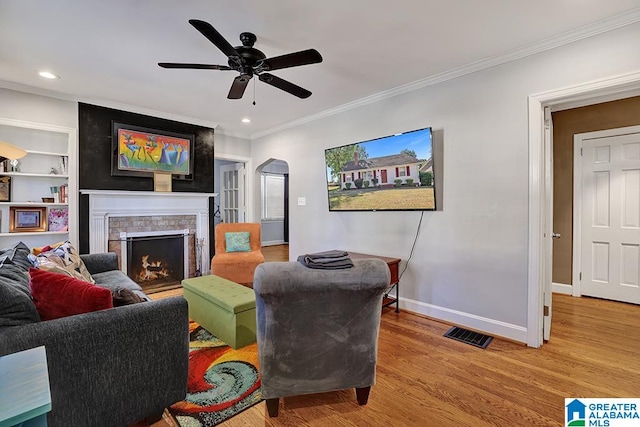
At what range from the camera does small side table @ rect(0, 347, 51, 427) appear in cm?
71

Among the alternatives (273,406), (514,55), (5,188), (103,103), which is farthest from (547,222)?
(5,188)

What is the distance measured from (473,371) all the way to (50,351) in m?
2.53

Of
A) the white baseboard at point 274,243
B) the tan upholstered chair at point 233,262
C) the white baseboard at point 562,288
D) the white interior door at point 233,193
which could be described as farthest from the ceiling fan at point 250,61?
the white baseboard at point 274,243

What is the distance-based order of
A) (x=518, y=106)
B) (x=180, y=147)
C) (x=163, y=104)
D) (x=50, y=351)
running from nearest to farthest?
(x=50, y=351)
(x=518, y=106)
(x=163, y=104)
(x=180, y=147)

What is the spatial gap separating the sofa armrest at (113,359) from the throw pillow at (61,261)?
0.85 metres

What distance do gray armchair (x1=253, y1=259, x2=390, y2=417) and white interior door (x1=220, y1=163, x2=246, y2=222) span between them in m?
4.25

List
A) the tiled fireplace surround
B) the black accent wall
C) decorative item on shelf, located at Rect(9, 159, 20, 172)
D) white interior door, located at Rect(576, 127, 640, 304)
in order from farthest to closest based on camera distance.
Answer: the tiled fireplace surround
the black accent wall
white interior door, located at Rect(576, 127, 640, 304)
decorative item on shelf, located at Rect(9, 159, 20, 172)

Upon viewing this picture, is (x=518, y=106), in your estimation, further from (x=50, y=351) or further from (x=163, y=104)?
(x=163, y=104)

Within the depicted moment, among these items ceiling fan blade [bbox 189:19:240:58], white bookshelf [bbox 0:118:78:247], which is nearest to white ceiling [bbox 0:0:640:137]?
ceiling fan blade [bbox 189:19:240:58]

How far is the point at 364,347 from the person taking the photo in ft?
5.60

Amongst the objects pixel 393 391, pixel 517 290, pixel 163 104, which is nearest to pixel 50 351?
pixel 393 391

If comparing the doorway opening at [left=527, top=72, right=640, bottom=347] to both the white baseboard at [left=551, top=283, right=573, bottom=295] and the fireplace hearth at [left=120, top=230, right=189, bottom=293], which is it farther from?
the fireplace hearth at [left=120, top=230, right=189, bottom=293]

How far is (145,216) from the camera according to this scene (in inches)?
169

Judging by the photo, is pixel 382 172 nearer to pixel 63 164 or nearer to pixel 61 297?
pixel 61 297
